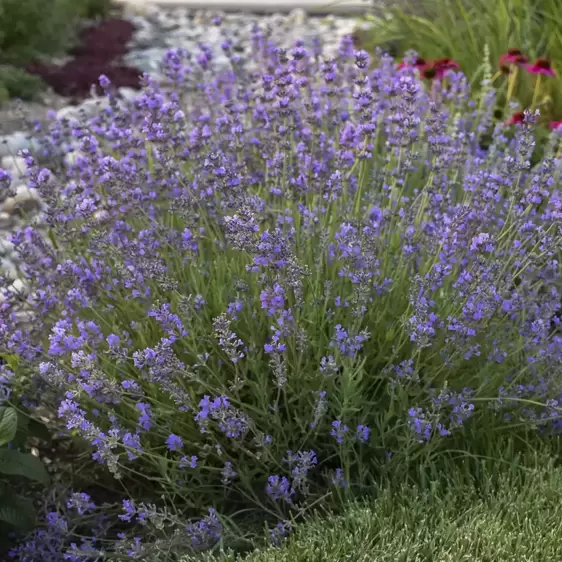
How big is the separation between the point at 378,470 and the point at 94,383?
92 centimetres

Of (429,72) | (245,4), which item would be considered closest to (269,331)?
(429,72)

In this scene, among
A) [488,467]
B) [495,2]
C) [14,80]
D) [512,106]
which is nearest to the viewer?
[488,467]

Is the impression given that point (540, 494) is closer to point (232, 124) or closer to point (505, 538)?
point (505, 538)

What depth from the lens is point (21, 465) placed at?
221 centimetres

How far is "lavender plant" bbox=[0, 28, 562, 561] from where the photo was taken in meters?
2.08

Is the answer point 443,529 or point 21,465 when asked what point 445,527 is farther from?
point 21,465

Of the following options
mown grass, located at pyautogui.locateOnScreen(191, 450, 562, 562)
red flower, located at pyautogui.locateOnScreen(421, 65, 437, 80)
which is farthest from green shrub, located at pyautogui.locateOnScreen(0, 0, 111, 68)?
mown grass, located at pyautogui.locateOnScreen(191, 450, 562, 562)

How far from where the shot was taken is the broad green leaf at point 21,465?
2.19 m

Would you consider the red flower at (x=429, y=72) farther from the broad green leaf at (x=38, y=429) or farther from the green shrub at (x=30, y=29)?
the green shrub at (x=30, y=29)

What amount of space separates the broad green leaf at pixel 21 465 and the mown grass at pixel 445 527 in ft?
1.68

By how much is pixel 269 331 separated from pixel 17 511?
893 mm

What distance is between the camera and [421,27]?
5.61m

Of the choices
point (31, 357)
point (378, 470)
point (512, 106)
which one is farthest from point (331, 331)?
point (512, 106)

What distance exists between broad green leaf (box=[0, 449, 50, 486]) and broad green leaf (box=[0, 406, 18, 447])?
0.05 metres
